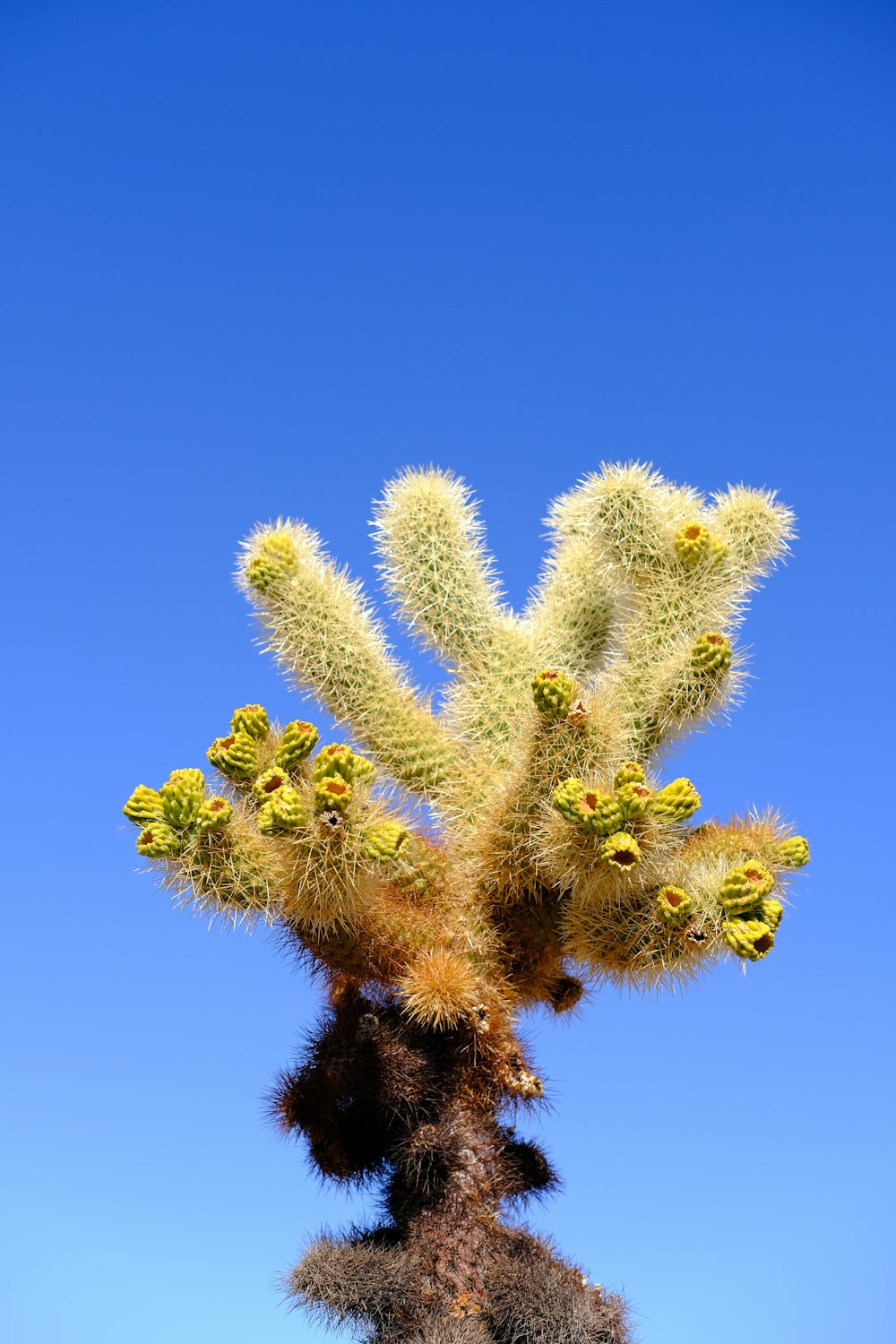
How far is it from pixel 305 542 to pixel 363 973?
2.17 m

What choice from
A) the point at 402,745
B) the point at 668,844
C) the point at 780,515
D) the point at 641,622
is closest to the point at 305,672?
the point at 402,745

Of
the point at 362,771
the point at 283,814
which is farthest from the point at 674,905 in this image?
the point at 283,814

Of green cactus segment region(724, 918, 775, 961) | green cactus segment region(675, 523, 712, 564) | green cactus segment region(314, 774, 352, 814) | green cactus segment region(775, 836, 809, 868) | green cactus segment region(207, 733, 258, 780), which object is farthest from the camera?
green cactus segment region(675, 523, 712, 564)

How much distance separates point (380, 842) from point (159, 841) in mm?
850

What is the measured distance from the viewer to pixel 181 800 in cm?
446

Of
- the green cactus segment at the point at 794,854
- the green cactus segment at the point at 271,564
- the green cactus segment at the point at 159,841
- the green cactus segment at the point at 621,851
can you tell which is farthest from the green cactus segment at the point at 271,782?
the green cactus segment at the point at 794,854

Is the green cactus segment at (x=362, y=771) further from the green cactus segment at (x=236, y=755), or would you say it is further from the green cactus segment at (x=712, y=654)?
the green cactus segment at (x=712, y=654)

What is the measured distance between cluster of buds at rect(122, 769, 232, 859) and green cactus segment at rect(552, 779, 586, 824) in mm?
1239

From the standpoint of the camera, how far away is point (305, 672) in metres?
5.72

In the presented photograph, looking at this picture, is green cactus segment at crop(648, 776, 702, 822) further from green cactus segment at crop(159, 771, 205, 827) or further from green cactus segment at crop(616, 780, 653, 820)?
green cactus segment at crop(159, 771, 205, 827)

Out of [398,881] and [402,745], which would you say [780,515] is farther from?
[398,881]

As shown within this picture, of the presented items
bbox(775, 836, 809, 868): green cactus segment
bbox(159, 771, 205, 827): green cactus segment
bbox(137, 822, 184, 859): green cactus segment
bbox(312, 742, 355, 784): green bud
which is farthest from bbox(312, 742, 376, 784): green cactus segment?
bbox(775, 836, 809, 868): green cactus segment

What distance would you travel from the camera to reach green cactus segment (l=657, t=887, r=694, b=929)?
177 inches

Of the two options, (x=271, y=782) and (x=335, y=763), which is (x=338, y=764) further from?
(x=271, y=782)
